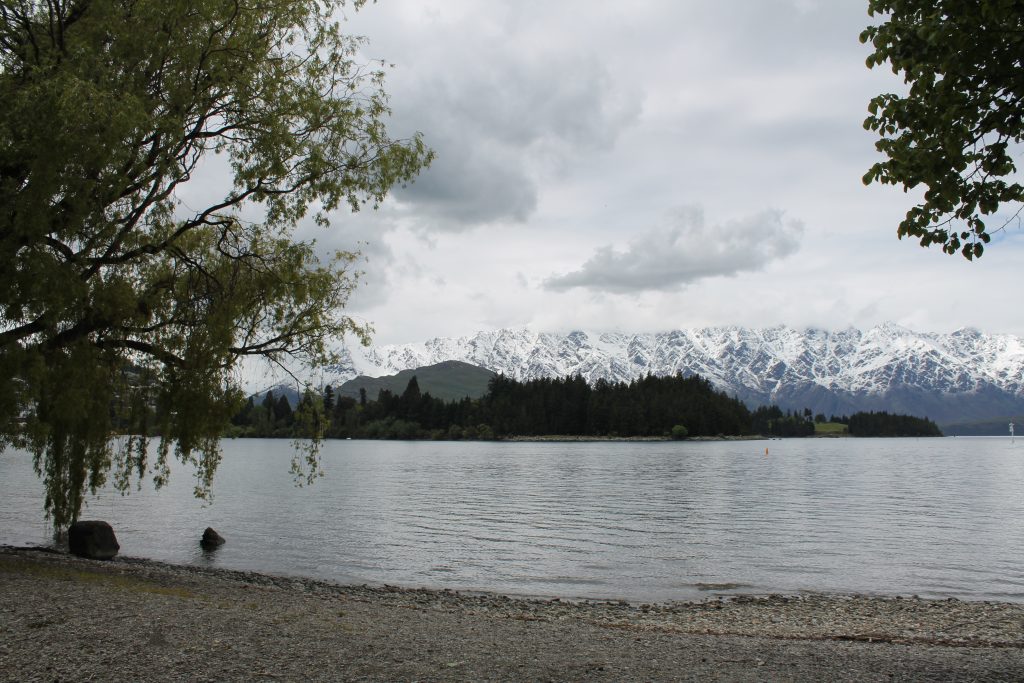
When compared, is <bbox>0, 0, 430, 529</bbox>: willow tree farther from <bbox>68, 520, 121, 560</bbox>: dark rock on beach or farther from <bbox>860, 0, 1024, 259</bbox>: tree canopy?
<bbox>860, 0, 1024, 259</bbox>: tree canopy

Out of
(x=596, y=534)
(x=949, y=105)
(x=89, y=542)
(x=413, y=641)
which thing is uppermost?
(x=949, y=105)

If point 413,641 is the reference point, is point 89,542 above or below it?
below

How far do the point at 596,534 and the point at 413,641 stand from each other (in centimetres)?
3101

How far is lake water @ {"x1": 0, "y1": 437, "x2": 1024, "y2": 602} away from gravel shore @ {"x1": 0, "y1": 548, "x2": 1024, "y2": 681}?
7.57 meters

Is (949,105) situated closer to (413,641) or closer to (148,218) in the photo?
(413,641)

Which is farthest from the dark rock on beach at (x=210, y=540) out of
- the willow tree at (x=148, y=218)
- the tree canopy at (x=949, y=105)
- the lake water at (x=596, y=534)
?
the tree canopy at (x=949, y=105)

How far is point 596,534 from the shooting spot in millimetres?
44062

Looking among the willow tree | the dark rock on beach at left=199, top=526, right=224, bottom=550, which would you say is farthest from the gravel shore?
the dark rock on beach at left=199, top=526, right=224, bottom=550

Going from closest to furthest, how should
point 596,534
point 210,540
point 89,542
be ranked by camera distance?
point 89,542 < point 210,540 < point 596,534

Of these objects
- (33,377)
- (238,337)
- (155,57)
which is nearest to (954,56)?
(155,57)

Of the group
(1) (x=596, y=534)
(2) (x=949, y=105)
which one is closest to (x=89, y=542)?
(1) (x=596, y=534)

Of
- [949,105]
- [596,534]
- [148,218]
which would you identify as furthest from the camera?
[596,534]

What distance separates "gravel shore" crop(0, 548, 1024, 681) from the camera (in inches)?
473

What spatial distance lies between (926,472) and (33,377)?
115m
